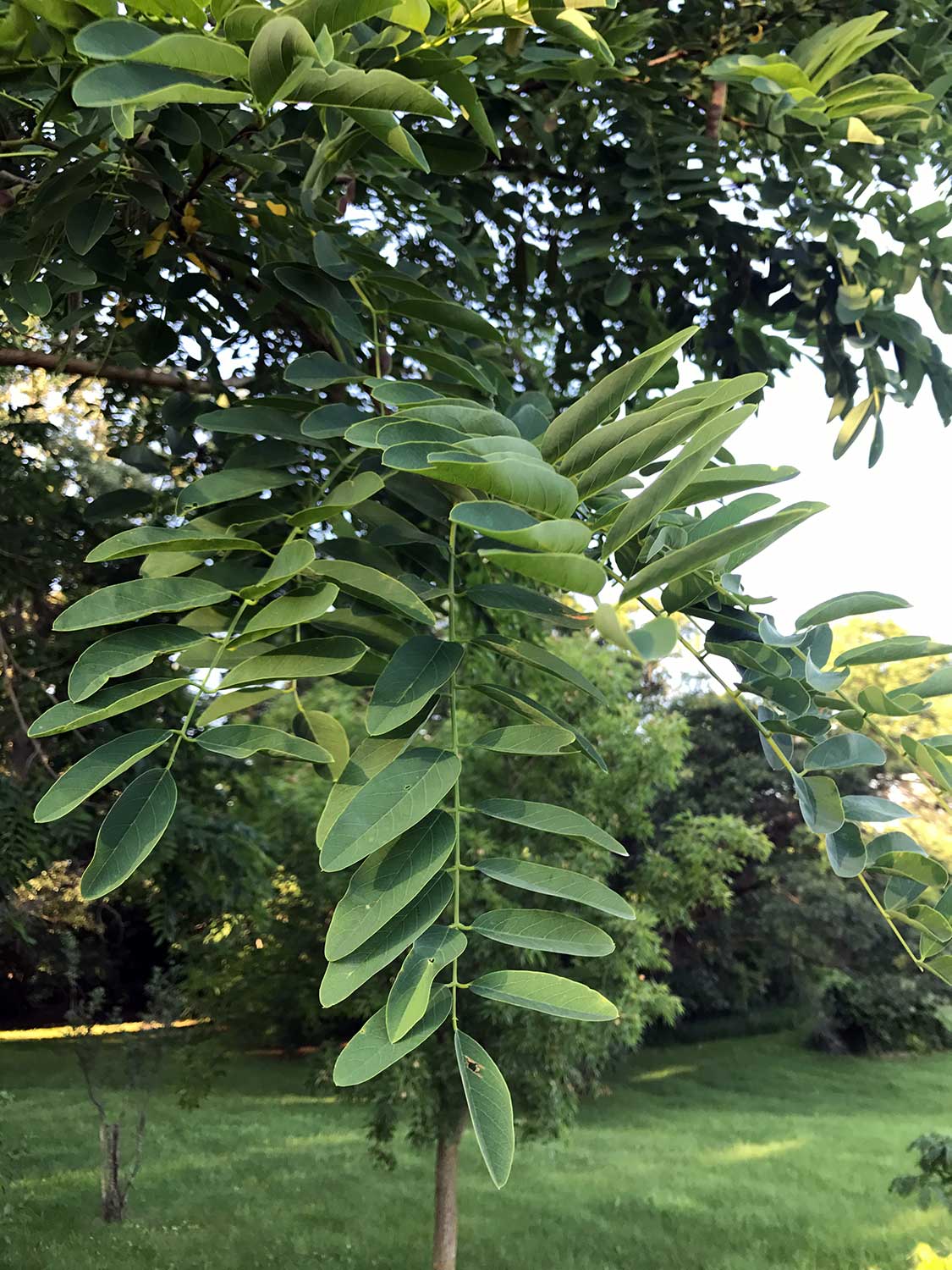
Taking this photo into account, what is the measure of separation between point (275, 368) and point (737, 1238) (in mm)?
5411

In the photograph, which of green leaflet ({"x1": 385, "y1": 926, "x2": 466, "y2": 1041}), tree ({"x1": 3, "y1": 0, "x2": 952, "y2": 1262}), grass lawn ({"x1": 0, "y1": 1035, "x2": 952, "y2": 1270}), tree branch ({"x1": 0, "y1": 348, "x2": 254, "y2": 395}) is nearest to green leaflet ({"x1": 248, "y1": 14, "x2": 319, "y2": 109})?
tree ({"x1": 3, "y1": 0, "x2": 952, "y2": 1262})

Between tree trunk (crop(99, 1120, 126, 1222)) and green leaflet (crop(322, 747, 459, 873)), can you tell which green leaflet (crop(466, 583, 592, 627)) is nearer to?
green leaflet (crop(322, 747, 459, 873))

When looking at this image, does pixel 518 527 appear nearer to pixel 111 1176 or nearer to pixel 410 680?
pixel 410 680

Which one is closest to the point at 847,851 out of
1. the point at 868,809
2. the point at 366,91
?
the point at 868,809

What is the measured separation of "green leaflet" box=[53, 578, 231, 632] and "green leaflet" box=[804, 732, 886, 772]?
0.30 meters

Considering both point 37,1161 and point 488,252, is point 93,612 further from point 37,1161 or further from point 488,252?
point 37,1161

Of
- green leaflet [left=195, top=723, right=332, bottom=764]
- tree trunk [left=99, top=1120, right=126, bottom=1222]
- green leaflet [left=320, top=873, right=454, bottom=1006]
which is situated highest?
green leaflet [left=195, top=723, right=332, bottom=764]

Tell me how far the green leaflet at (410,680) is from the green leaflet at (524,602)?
0.14 ft

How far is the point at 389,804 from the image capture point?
1.47ft

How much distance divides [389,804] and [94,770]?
138 mm

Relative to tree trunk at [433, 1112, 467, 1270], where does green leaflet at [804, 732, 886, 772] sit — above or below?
above

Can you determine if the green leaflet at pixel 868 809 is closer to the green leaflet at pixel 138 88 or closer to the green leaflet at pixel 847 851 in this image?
the green leaflet at pixel 847 851

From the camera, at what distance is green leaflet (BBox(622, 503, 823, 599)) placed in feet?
1.30

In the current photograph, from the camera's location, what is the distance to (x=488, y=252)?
141 centimetres
